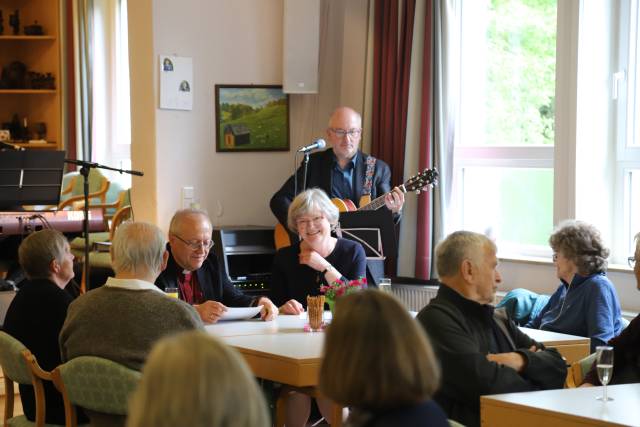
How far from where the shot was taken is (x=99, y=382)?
9.78 ft

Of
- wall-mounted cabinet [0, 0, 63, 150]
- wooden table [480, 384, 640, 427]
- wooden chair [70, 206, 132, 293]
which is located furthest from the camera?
wall-mounted cabinet [0, 0, 63, 150]

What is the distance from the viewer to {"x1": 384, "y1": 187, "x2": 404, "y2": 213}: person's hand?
580 centimetres

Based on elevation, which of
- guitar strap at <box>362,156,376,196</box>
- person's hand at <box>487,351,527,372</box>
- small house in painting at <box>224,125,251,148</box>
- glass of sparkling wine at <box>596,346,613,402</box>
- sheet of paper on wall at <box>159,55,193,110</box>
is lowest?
person's hand at <box>487,351,527,372</box>

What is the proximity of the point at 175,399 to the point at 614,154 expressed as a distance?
462 centimetres

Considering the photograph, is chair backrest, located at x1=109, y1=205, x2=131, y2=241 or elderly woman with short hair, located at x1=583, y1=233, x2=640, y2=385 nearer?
elderly woman with short hair, located at x1=583, y1=233, x2=640, y2=385

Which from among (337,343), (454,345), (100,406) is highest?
(337,343)

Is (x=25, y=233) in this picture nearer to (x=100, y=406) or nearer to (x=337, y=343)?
(x=100, y=406)

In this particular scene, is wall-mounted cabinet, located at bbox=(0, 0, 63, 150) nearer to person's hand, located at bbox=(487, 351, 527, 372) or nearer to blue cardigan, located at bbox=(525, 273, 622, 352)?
blue cardigan, located at bbox=(525, 273, 622, 352)

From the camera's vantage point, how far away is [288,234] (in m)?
6.34

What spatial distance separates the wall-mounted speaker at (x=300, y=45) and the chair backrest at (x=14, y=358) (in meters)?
3.68

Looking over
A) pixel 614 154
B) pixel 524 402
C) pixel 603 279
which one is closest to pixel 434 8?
pixel 614 154

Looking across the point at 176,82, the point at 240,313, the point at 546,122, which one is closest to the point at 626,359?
the point at 240,313

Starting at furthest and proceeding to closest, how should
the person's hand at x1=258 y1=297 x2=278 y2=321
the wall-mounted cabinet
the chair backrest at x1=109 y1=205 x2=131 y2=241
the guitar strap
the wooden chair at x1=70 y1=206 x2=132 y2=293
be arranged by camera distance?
the wall-mounted cabinet < the chair backrest at x1=109 y1=205 x2=131 y2=241 < the wooden chair at x1=70 y1=206 x2=132 y2=293 < the guitar strap < the person's hand at x1=258 y1=297 x2=278 y2=321

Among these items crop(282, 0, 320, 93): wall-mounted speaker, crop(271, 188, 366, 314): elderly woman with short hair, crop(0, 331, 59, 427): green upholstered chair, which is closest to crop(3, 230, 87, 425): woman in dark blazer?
crop(0, 331, 59, 427): green upholstered chair
